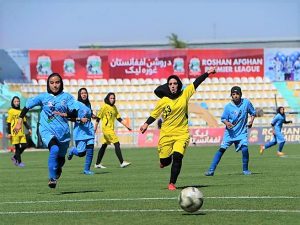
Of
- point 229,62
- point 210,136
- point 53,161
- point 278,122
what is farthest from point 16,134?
point 229,62

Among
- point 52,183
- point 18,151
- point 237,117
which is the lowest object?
point 18,151

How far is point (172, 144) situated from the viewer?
15352mm

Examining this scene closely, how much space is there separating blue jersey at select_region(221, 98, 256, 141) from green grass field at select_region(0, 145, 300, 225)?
89 centimetres

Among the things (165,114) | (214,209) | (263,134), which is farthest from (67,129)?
(263,134)

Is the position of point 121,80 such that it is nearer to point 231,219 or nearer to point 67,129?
point 67,129

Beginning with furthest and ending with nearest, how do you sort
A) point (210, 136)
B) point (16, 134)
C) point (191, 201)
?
1. point (210, 136)
2. point (16, 134)
3. point (191, 201)

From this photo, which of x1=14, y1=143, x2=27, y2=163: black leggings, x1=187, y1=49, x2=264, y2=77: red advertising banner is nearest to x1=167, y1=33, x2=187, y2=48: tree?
x1=187, y1=49, x2=264, y2=77: red advertising banner

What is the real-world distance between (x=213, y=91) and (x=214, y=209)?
4454 cm

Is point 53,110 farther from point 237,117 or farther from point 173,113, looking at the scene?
point 237,117

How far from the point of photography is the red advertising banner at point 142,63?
186 feet

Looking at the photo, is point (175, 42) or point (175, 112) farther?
point (175, 42)

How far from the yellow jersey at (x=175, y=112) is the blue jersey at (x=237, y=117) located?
13.7 ft

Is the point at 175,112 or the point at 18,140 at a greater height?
the point at 175,112

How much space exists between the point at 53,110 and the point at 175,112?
2152mm
